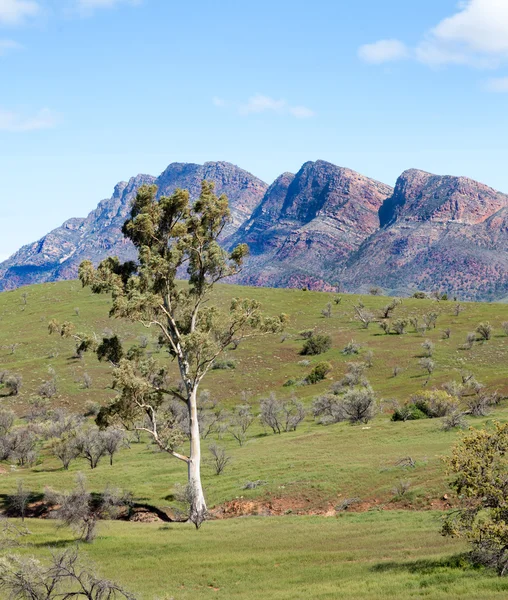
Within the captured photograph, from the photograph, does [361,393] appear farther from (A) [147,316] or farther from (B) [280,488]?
(A) [147,316]

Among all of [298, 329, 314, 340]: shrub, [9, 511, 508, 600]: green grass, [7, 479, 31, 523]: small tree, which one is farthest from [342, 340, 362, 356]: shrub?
[9, 511, 508, 600]: green grass

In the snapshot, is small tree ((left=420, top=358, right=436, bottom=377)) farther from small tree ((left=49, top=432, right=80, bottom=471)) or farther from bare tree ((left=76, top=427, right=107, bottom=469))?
small tree ((left=49, top=432, right=80, bottom=471))

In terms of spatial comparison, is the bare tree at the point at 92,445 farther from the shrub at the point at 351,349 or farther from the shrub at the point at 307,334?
the shrub at the point at 307,334

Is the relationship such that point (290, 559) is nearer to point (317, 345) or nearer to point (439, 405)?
point (439, 405)

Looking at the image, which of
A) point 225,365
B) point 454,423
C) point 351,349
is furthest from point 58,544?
point 351,349

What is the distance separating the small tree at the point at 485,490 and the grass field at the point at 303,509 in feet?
2.92

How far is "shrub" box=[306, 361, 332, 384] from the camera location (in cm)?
8531

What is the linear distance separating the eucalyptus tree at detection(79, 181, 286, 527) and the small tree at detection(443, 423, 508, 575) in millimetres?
17956

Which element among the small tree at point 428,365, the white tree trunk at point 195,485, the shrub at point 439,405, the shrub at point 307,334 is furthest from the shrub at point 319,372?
the white tree trunk at point 195,485

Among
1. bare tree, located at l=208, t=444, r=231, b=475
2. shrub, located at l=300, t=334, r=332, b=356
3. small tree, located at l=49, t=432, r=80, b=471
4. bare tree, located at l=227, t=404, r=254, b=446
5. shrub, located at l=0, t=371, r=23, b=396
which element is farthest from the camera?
shrub, located at l=300, t=334, r=332, b=356

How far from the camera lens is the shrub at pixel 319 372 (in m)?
85.3

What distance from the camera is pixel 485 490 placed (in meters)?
17.7

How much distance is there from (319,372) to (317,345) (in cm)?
1204

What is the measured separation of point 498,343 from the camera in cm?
9162
